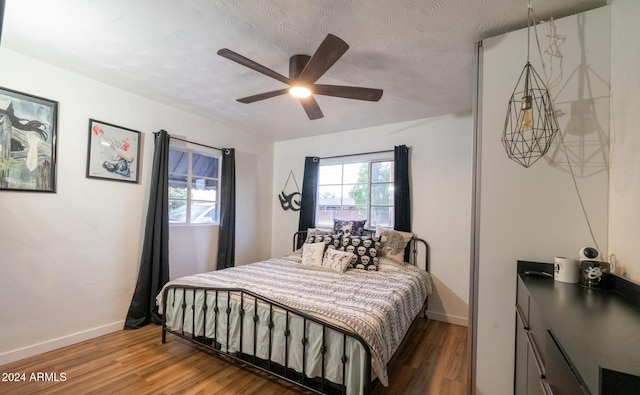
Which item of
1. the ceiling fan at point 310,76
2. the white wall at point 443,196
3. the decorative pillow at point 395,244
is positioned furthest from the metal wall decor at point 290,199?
the ceiling fan at point 310,76

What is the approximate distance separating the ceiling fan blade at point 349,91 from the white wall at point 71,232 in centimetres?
219

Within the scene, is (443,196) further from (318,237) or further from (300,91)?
(300,91)

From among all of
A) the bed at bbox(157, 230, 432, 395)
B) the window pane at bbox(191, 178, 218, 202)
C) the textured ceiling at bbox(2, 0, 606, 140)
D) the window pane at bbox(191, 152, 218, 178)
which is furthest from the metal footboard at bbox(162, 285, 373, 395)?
the textured ceiling at bbox(2, 0, 606, 140)

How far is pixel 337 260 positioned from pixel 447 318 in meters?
1.54

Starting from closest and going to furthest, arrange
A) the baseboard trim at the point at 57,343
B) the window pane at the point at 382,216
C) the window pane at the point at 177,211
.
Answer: the baseboard trim at the point at 57,343
the window pane at the point at 177,211
the window pane at the point at 382,216

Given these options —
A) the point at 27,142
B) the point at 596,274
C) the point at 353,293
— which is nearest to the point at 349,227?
the point at 353,293

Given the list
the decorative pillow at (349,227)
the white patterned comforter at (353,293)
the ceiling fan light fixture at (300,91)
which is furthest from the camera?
the decorative pillow at (349,227)

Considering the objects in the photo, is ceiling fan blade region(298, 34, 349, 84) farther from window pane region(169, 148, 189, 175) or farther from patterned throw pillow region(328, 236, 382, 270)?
window pane region(169, 148, 189, 175)

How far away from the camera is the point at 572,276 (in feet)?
4.29

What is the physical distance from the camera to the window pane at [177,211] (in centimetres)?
332

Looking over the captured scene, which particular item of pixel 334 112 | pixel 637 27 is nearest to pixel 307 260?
pixel 334 112

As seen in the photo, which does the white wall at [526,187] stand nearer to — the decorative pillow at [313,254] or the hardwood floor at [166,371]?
the hardwood floor at [166,371]

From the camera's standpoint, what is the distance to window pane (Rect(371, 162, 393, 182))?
3.71 metres

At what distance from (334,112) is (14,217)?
3.11 m
